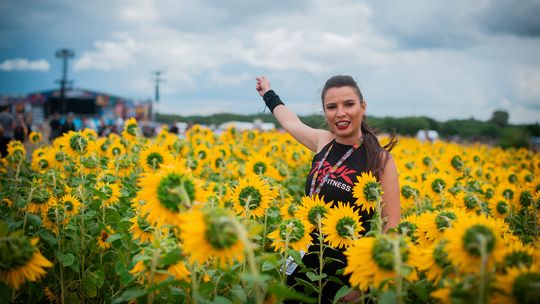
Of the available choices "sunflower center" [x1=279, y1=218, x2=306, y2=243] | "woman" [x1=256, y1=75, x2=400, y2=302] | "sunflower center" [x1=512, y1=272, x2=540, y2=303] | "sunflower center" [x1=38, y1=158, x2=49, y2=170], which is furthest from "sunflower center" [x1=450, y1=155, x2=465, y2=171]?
"sunflower center" [x1=38, y1=158, x2=49, y2=170]

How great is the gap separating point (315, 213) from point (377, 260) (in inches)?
30.9

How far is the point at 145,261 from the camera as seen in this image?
1620 mm

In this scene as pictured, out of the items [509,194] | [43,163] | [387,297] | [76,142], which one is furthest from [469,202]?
[43,163]

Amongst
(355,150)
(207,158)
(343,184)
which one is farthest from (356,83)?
(207,158)

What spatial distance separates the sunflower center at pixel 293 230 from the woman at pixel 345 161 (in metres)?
0.41

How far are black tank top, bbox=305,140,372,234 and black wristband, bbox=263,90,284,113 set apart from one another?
82 cm

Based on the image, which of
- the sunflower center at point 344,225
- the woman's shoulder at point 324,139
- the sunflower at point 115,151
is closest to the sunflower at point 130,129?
the sunflower at point 115,151

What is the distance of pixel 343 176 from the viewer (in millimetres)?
2551

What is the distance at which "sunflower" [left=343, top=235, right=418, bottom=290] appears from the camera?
4.56ft

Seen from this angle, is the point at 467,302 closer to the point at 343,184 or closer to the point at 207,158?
the point at 343,184

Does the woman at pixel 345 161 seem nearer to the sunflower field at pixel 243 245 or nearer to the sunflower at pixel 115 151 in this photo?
the sunflower field at pixel 243 245

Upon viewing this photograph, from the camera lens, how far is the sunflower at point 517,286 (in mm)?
1122

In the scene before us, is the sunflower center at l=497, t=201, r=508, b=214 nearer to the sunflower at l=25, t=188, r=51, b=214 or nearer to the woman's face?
the woman's face

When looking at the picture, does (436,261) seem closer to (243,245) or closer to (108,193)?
(243,245)
